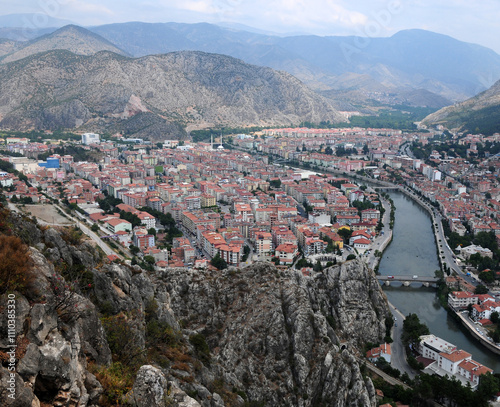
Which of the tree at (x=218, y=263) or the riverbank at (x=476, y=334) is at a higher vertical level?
the tree at (x=218, y=263)

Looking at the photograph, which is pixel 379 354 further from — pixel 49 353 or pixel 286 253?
pixel 49 353

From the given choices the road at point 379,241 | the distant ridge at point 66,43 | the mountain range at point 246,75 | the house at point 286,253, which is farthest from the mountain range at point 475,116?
the distant ridge at point 66,43

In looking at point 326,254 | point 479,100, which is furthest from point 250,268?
point 479,100

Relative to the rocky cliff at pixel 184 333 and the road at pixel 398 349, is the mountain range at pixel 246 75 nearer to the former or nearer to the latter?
the road at pixel 398 349

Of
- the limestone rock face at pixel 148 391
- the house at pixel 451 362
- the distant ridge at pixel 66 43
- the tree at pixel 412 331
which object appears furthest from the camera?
the distant ridge at pixel 66 43

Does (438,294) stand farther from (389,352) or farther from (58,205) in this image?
(58,205)

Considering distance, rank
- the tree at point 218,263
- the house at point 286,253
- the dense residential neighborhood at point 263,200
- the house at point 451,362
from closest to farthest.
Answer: the house at point 451,362 < the tree at point 218,263 < the dense residential neighborhood at point 263,200 < the house at point 286,253
